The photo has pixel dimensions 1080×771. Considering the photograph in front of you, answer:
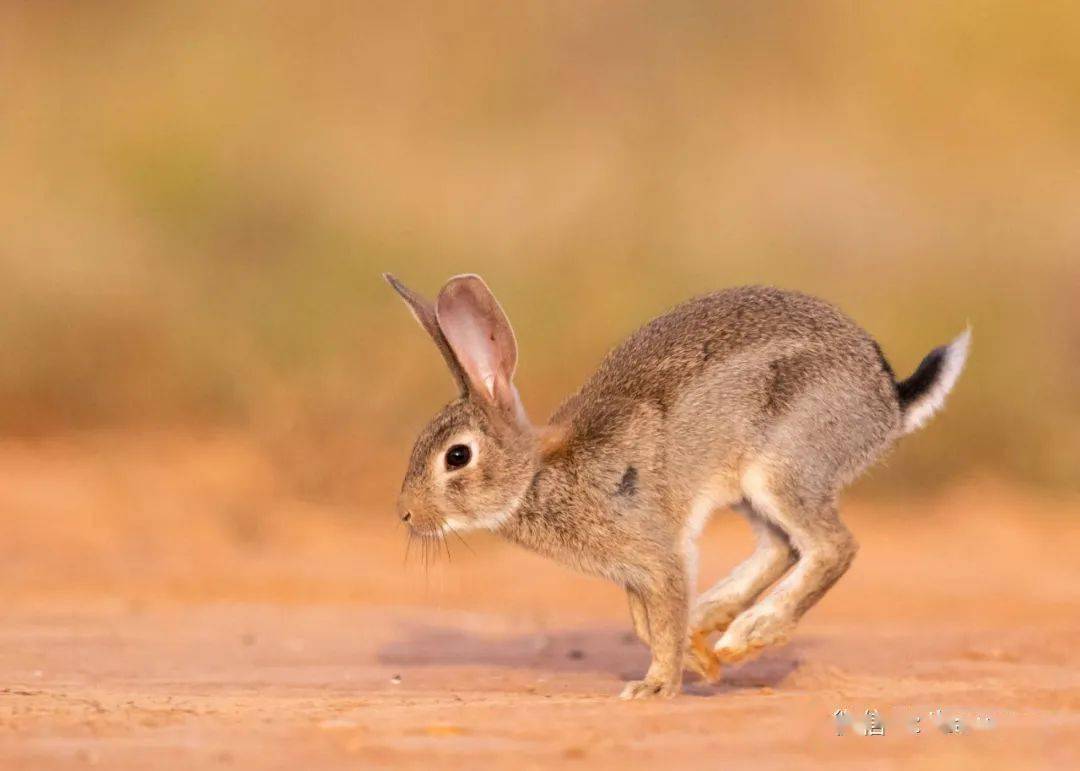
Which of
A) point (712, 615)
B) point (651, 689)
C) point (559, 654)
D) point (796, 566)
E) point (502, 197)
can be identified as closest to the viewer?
point (651, 689)

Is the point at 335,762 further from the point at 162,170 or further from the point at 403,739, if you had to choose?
the point at 162,170

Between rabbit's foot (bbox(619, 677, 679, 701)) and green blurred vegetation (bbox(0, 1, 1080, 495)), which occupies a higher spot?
green blurred vegetation (bbox(0, 1, 1080, 495))

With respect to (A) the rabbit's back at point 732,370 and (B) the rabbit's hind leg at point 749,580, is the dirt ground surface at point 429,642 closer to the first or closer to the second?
(B) the rabbit's hind leg at point 749,580

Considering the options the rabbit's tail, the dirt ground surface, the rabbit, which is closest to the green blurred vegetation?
the dirt ground surface

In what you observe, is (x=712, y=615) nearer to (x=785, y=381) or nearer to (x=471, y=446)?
(x=785, y=381)

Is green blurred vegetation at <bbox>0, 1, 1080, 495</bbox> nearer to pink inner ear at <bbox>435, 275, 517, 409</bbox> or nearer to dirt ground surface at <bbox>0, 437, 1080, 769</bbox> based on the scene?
dirt ground surface at <bbox>0, 437, 1080, 769</bbox>

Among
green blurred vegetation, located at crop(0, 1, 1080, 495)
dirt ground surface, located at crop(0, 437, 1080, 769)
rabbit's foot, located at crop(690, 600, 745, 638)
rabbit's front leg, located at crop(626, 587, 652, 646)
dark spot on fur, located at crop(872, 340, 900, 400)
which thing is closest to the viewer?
dirt ground surface, located at crop(0, 437, 1080, 769)

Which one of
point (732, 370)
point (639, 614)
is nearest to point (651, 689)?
point (639, 614)
